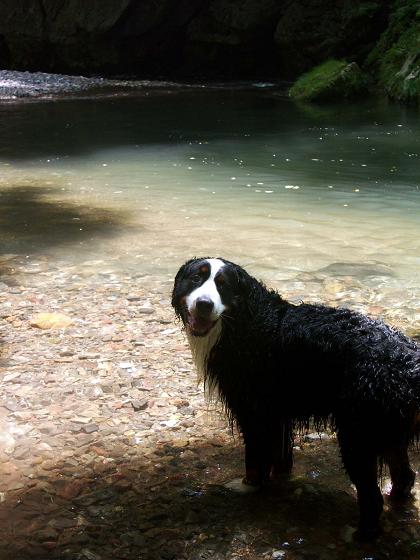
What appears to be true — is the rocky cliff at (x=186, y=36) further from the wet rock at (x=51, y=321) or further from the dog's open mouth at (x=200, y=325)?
the dog's open mouth at (x=200, y=325)

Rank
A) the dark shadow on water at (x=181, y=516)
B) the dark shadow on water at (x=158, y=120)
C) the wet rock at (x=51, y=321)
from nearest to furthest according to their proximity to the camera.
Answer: the dark shadow on water at (x=181, y=516), the wet rock at (x=51, y=321), the dark shadow on water at (x=158, y=120)

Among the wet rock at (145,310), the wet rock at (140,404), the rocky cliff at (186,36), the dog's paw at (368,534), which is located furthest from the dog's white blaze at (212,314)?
the rocky cliff at (186,36)

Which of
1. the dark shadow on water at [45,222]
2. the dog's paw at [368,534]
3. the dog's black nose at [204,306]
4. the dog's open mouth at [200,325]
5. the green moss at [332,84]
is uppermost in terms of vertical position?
the green moss at [332,84]

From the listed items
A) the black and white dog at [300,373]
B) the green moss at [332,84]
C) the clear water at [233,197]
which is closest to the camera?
the black and white dog at [300,373]

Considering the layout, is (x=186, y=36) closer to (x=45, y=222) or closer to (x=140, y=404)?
(x=45, y=222)

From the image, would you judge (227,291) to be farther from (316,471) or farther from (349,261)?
(349,261)

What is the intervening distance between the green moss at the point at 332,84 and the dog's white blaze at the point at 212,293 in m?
19.7

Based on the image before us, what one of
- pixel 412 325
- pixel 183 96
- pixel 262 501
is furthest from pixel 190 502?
pixel 183 96

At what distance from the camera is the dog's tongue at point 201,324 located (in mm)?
3186

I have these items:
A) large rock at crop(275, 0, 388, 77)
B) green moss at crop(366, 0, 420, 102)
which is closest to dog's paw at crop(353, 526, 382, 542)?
green moss at crop(366, 0, 420, 102)

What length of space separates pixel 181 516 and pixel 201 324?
94 centimetres

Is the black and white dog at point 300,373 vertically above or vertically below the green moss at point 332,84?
below

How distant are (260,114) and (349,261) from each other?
12.5 metres

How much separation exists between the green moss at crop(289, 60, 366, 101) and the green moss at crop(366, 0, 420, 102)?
3.28 feet
